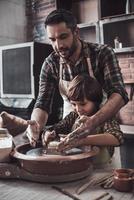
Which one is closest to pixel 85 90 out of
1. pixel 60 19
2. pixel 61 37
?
pixel 61 37

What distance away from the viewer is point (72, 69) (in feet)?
6.84

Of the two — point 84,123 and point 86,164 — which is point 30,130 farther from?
point 86,164

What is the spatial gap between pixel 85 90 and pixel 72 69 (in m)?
0.33

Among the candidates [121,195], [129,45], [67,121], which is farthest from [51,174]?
[129,45]

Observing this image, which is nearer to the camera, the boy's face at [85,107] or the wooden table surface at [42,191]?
the wooden table surface at [42,191]

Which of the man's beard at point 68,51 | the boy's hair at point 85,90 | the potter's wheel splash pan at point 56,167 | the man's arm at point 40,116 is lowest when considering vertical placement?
the potter's wheel splash pan at point 56,167

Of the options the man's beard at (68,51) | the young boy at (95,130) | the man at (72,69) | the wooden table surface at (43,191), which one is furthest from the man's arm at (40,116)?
the wooden table surface at (43,191)

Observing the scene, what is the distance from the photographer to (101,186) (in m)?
1.26

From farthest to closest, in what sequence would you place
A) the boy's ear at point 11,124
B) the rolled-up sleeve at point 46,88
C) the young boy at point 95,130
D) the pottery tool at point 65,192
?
the boy's ear at point 11,124
the rolled-up sleeve at point 46,88
the young boy at point 95,130
the pottery tool at point 65,192

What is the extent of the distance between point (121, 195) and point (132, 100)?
3.23 metres

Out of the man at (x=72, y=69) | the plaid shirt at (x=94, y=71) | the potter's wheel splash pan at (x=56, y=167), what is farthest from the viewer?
the plaid shirt at (x=94, y=71)

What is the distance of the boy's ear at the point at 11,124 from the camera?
261cm

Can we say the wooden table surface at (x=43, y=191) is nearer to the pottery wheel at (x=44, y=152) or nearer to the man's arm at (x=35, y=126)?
the pottery wheel at (x=44, y=152)

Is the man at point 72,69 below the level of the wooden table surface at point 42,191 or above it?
above
